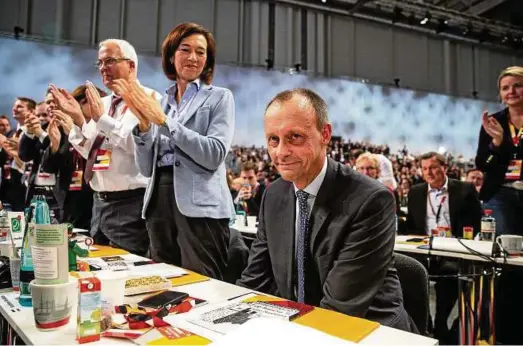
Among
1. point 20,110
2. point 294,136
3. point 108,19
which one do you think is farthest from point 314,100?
point 108,19

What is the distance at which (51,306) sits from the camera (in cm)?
104

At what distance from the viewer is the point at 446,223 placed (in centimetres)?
399

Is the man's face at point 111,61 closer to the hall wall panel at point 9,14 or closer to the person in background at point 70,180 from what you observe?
the person in background at point 70,180

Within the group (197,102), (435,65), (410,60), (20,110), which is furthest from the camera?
(435,65)

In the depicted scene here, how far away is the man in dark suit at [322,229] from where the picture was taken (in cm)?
131

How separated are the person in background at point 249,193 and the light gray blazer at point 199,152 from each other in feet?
9.16

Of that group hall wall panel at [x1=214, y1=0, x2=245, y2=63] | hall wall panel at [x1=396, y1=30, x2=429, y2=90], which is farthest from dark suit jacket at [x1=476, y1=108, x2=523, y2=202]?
hall wall panel at [x1=396, y1=30, x2=429, y2=90]

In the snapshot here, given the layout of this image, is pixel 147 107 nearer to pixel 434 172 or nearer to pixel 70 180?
pixel 70 180

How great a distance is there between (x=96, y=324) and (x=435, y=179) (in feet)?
12.0

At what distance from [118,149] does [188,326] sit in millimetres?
1481

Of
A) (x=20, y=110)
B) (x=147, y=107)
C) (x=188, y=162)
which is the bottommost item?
(x=188, y=162)

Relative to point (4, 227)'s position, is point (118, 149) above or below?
above

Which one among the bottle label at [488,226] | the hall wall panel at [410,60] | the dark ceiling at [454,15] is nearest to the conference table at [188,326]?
the bottle label at [488,226]

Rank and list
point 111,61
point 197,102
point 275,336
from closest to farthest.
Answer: point 275,336, point 197,102, point 111,61
